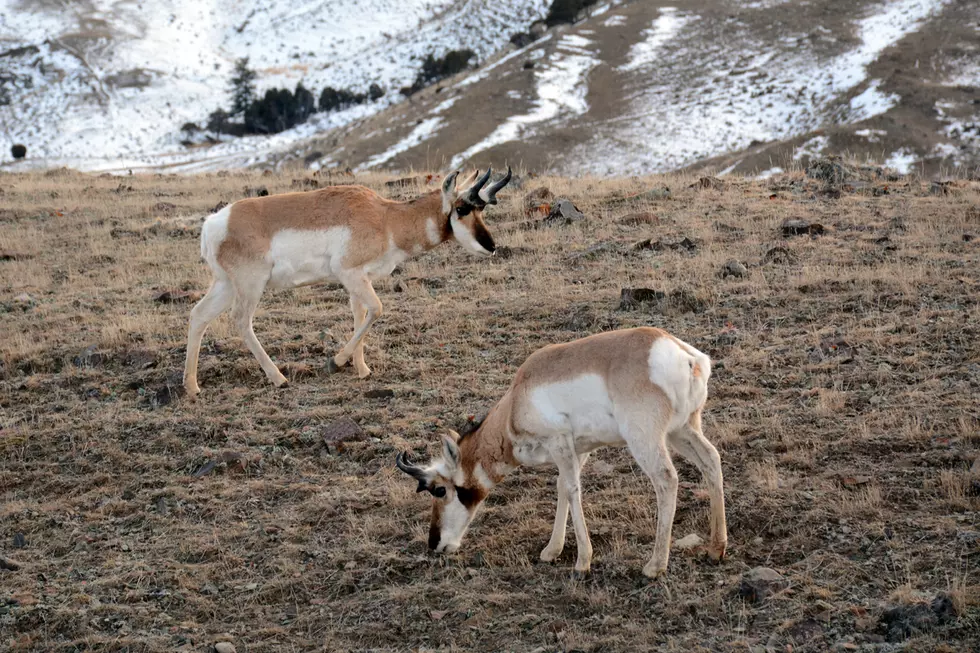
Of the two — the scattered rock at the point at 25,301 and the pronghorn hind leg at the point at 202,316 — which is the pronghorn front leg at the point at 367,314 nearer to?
the pronghorn hind leg at the point at 202,316

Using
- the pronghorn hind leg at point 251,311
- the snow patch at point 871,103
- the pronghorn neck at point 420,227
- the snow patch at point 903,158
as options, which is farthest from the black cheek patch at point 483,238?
the snow patch at point 871,103

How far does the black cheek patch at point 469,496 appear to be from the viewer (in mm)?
6438

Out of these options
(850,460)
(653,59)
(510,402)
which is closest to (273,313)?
(510,402)

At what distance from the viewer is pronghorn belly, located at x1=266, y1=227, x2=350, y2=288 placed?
982 centimetres

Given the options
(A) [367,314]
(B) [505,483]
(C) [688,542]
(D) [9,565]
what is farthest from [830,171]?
(D) [9,565]

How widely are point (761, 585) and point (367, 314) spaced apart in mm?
5571

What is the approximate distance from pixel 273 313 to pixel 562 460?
6.88m

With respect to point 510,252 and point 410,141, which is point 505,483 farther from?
point 410,141

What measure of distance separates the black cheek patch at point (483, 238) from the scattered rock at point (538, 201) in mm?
6041

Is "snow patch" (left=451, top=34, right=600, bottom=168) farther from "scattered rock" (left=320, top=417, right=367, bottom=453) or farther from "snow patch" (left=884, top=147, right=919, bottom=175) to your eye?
"scattered rock" (left=320, top=417, right=367, bottom=453)

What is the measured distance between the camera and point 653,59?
66812mm

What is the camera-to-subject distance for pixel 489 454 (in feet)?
21.0

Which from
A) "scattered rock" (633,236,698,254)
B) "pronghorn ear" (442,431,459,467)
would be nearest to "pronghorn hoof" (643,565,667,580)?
"pronghorn ear" (442,431,459,467)

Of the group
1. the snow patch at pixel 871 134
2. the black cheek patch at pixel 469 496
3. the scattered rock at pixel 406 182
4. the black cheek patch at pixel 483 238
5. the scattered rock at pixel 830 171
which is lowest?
the snow patch at pixel 871 134
